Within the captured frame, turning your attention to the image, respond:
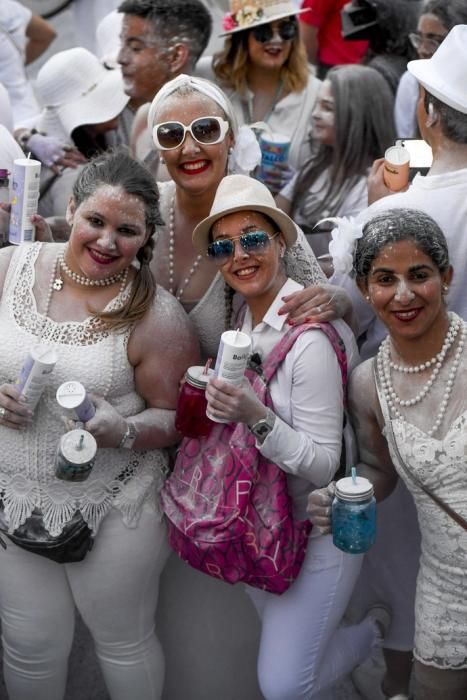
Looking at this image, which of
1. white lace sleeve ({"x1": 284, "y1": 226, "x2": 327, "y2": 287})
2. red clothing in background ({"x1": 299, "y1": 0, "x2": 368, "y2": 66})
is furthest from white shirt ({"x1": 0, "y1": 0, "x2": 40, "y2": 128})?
white lace sleeve ({"x1": 284, "y1": 226, "x2": 327, "y2": 287})

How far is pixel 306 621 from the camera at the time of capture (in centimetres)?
355

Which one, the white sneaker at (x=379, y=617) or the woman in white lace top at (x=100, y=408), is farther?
the white sneaker at (x=379, y=617)

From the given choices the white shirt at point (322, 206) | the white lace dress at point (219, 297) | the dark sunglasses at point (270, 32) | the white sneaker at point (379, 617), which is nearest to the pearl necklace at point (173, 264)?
the white lace dress at point (219, 297)

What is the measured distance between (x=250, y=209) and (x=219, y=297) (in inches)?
16.8

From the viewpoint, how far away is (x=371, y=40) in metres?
6.23

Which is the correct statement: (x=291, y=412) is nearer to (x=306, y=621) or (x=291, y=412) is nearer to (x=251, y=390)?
(x=251, y=390)

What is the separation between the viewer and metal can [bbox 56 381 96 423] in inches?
→ 129

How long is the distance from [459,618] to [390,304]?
3.08ft

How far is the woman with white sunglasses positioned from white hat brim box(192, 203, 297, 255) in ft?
0.38

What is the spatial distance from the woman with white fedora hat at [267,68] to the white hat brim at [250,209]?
5.82 ft

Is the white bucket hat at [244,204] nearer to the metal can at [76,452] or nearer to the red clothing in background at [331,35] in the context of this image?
the metal can at [76,452]

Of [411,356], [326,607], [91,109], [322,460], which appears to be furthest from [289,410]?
[91,109]

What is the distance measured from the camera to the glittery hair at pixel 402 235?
10.5ft

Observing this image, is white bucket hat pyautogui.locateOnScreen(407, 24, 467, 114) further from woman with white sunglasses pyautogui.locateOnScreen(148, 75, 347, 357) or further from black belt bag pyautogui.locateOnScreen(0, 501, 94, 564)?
black belt bag pyautogui.locateOnScreen(0, 501, 94, 564)
